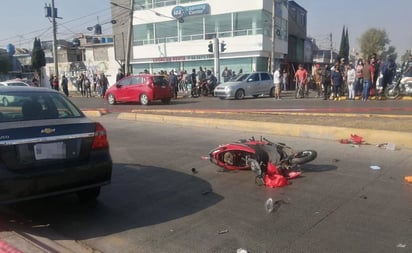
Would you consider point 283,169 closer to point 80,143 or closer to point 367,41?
A: point 80,143

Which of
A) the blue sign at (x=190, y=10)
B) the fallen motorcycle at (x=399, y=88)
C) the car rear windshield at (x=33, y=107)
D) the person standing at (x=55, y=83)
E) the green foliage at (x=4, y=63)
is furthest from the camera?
the green foliage at (x=4, y=63)

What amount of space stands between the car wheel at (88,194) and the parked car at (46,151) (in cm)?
1

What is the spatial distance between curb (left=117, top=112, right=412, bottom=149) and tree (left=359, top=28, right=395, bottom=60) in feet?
246

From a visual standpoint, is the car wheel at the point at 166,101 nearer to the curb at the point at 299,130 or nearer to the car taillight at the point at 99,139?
the curb at the point at 299,130

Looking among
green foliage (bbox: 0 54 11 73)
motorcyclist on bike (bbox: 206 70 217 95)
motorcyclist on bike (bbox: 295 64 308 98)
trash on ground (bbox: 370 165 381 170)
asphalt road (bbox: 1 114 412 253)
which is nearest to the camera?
asphalt road (bbox: 1 114 412 253)

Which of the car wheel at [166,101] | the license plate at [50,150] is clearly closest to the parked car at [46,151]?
the license plate at [50,150]

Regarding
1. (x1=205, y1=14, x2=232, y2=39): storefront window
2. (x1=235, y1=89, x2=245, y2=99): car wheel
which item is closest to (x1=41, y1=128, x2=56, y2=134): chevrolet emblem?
(x1=235, y1=89, x2=245, y2=99): car wheel

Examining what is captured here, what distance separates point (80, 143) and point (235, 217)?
1961 millimetres

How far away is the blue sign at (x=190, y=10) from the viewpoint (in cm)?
4032

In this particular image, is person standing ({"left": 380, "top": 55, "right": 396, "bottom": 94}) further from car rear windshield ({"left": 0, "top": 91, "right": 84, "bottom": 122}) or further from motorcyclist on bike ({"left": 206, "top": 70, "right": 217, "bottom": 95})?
car rear windshield ({"left": 0, "top": 91, "right": 84, "bottom": 122})

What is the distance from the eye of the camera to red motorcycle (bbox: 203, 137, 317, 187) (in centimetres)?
627

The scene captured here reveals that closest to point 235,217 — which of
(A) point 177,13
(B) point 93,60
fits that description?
(A) point 177,13

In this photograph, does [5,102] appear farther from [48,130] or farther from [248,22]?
[248,22]

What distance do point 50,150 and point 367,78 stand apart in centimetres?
1630
